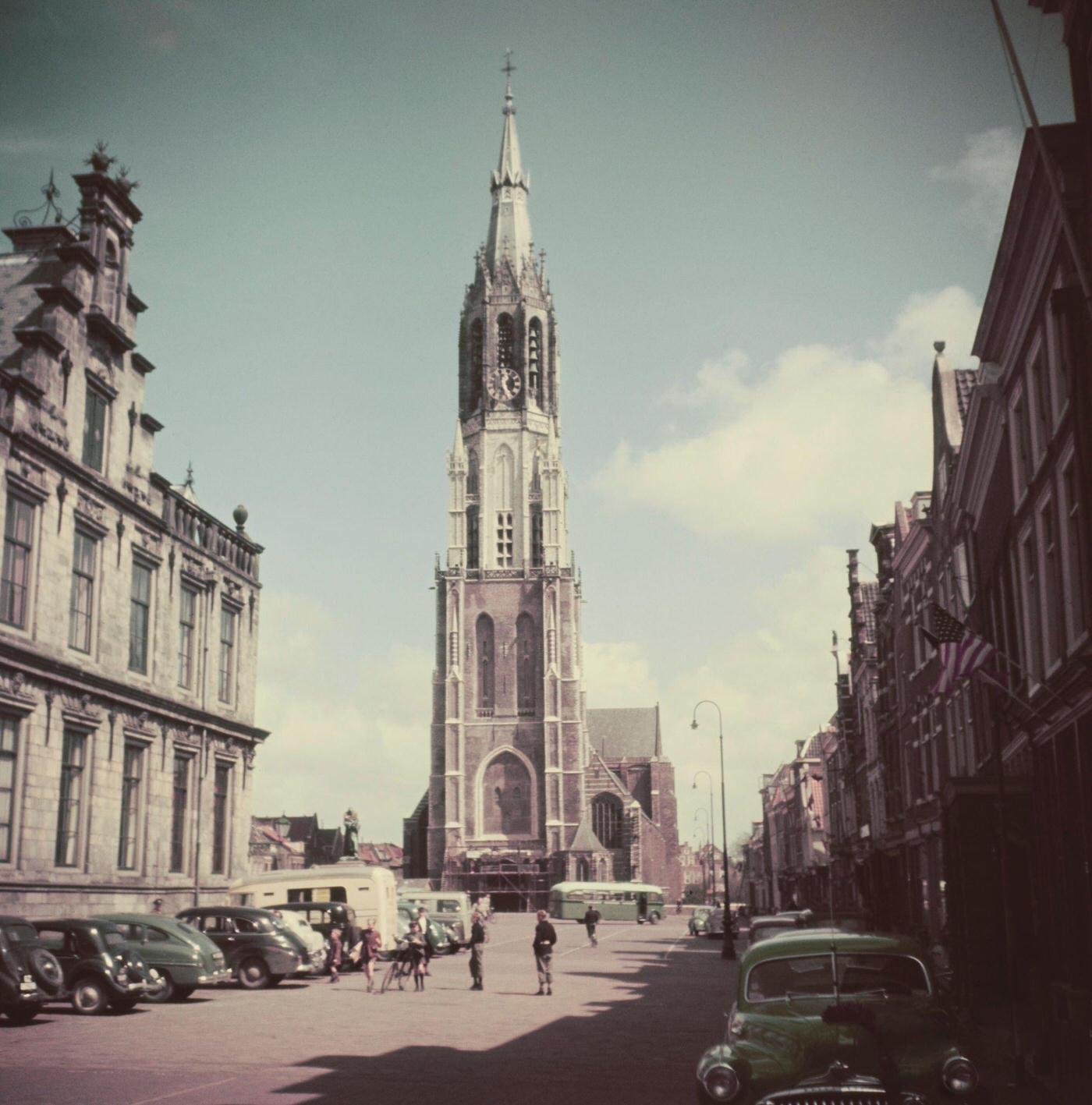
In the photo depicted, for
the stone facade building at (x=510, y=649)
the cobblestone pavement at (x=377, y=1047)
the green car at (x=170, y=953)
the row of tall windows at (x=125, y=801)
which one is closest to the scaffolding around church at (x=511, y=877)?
the stone facade building at (x=510, y=649)

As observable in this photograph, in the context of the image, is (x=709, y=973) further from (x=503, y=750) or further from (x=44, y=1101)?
(x=503, y=750)

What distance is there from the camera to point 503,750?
108 metres

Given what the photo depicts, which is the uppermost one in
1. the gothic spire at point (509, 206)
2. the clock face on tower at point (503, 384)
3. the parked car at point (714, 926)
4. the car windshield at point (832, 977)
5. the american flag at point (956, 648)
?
the gothic spire at point (509, 206)

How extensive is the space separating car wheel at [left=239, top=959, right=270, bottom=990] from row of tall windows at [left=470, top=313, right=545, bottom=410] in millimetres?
95536

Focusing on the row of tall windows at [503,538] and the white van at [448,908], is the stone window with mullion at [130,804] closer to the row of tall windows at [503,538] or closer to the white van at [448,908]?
the white van at [448,908]

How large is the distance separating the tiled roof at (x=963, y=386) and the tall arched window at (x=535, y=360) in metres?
90.6

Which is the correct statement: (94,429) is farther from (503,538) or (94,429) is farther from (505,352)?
(505,352)

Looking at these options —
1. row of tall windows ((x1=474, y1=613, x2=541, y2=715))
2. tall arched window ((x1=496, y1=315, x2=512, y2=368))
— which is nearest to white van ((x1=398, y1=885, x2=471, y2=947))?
row of tall windows ((x1=474, y1=613, x2=541, y2=715))

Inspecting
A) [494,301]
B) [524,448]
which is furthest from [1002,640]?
[494,301]

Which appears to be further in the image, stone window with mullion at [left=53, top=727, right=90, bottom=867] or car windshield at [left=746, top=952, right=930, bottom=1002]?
stone window with mullion at [left=53, top=727, right=90, bottom=867]

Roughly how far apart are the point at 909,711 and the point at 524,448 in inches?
3186

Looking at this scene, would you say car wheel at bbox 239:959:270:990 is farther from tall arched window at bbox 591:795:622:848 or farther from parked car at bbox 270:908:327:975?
tall arched window at bbox 591:795:622:848

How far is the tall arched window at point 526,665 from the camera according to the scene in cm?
10994

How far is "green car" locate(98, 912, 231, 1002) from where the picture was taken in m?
23.5
